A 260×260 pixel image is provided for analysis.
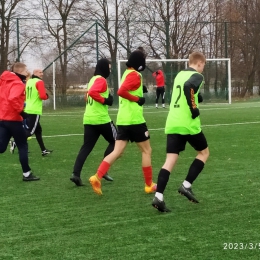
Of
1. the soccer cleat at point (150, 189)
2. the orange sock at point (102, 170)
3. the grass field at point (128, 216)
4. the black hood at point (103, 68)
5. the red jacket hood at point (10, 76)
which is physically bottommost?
the grass field at point (128, 216)

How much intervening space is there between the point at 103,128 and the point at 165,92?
23097 mm

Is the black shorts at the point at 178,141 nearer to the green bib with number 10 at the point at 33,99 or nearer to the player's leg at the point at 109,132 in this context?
the player's leg at the point at 109,132

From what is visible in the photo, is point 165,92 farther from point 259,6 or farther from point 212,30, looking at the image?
point 259,6

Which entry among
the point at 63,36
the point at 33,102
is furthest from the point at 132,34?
the point at 33,102

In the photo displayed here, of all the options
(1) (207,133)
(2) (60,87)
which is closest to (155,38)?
(2) (60,87)

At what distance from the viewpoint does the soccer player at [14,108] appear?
294 inches

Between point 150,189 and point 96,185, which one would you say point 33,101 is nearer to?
point 96,185

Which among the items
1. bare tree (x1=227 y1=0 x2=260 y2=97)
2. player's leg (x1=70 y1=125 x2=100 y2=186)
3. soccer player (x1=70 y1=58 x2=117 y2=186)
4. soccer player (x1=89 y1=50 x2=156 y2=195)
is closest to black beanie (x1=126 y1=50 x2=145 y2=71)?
soccer player (x1=89 y1=50 x2=156 y2=195)

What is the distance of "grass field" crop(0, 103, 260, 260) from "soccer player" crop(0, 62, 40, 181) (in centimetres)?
53

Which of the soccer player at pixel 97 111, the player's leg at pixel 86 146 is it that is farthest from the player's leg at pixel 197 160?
the player's leg at pixel 86 146

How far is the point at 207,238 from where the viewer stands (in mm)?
4684

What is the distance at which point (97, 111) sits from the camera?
7227 millimetres

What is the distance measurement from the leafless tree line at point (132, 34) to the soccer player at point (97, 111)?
2142cm

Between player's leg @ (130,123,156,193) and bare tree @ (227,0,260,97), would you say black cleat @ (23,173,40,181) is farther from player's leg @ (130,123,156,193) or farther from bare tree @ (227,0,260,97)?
bare tree @ (227,0,260,97)
